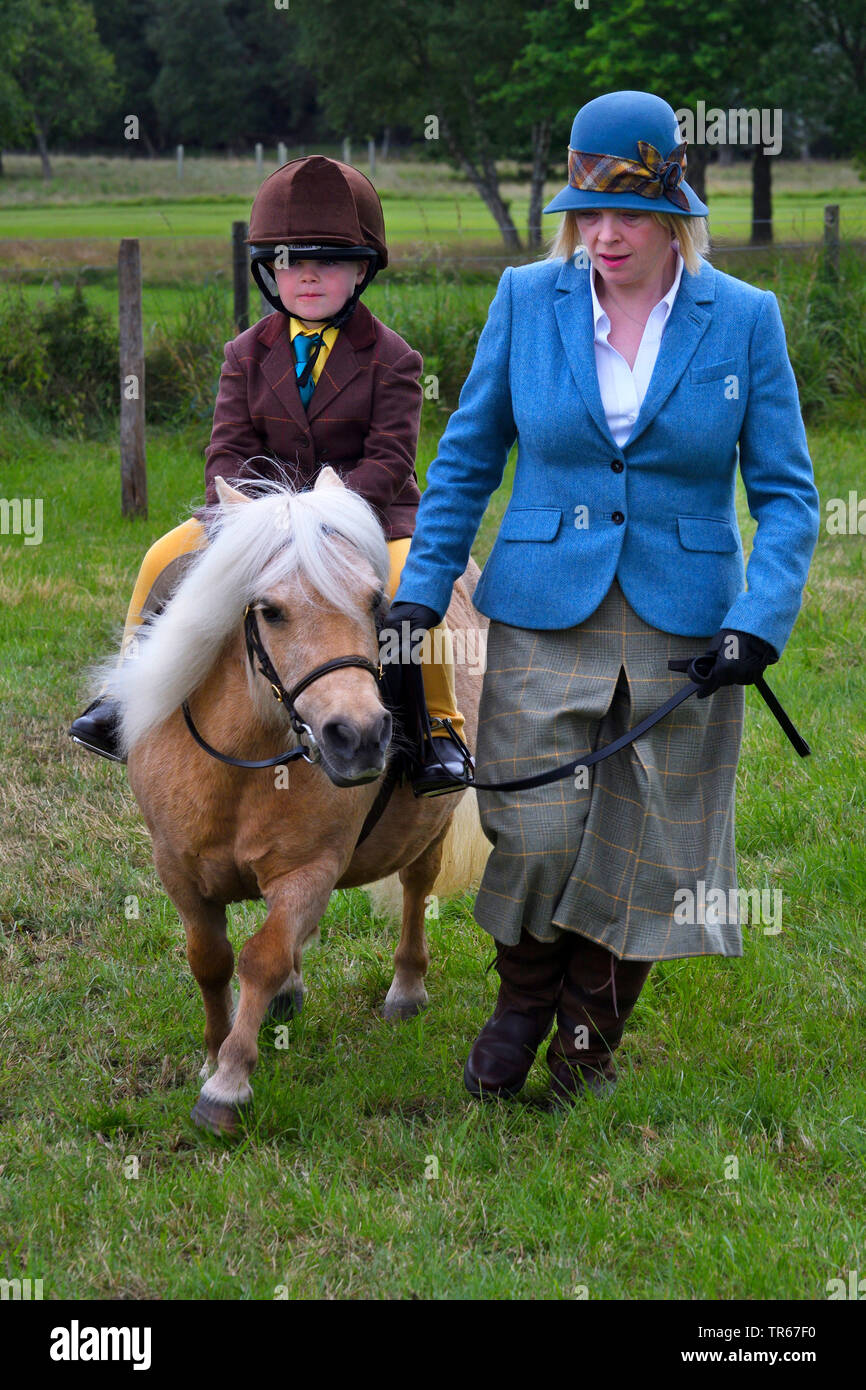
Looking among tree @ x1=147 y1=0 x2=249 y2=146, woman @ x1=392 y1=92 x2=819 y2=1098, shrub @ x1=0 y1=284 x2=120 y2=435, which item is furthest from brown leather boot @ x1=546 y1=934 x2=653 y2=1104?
tree @ x1=147 y1=0 x2=249 y2=146

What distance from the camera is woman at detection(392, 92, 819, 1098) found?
10.7 ft

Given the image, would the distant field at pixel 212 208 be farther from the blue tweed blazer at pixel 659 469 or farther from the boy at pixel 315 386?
the blue tweed blazer at pixel 659 469

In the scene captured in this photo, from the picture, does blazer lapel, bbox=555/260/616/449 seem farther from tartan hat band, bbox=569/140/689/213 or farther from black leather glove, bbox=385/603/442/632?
black leather glove, bbox=385/603/442/632

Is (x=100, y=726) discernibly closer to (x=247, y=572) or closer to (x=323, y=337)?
(x=247, y=572)

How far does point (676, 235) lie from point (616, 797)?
142 cm

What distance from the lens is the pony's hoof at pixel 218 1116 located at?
3.50m

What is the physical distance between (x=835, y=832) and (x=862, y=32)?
35.0 metres

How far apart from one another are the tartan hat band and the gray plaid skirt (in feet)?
3.13

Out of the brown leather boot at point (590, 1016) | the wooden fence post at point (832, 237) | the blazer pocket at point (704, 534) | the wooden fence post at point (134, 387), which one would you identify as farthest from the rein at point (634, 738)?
the wooden fence post at point (832, 237)

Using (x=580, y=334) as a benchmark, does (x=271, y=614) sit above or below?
below

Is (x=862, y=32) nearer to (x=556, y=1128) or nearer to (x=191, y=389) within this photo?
(x=191, y=389)

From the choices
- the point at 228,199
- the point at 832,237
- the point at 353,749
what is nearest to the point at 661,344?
the point at 353,749

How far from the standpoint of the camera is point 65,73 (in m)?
53.8

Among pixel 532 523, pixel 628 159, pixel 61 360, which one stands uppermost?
pixel 61 360
